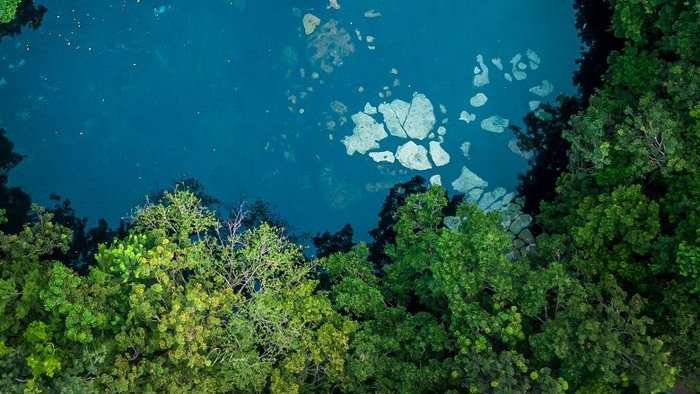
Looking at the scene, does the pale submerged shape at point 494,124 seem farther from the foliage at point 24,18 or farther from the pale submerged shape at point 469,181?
the foliage at point 24,18

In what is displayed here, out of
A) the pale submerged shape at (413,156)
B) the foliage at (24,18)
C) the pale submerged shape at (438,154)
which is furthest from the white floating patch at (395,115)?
the foliage at (24,18)

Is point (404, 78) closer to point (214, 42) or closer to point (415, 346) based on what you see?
point (214, 42)

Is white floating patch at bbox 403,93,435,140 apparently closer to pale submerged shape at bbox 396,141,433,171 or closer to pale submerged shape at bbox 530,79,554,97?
pale submerged shape at bbox 396,141,433,171

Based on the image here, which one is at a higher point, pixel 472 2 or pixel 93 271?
pixel 472 2

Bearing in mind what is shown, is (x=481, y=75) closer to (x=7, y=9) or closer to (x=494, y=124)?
(x=494, y=124)

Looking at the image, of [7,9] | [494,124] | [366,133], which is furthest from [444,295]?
[7,9]

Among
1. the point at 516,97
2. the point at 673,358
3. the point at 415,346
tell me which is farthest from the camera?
the point at 516,97

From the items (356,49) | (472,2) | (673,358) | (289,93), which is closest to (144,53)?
(289,93)
